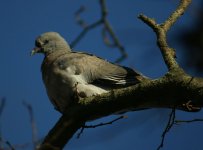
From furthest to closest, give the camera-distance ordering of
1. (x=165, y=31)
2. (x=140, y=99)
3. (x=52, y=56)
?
(x=52, y=56) → (x=165, y=31) → (x=140, y=99)

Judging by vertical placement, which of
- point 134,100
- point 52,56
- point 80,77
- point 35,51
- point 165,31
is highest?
point 165,31

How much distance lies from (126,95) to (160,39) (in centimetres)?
97

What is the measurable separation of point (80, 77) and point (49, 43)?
1.78 meters

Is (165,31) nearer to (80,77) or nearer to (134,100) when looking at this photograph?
(134,100)

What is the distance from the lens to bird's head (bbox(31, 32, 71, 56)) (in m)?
5.91

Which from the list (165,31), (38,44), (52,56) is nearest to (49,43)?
(38,44)

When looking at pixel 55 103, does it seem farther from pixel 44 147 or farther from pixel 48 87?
pixel 44 147

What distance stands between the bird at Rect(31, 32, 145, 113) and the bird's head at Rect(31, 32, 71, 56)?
763 millimetres

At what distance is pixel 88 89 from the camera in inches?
169

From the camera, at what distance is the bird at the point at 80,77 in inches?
169

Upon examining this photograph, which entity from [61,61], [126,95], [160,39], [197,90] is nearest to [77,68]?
[61,61]

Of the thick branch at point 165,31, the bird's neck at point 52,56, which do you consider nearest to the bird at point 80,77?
the bird's neck at point 52,56

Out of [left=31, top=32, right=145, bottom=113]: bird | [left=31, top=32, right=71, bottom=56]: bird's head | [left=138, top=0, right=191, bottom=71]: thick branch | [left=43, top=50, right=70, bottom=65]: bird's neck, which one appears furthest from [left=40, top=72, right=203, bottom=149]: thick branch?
[left=31, top=32, right=71, bottom=56]: bird's head

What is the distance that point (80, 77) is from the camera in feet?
14.7
